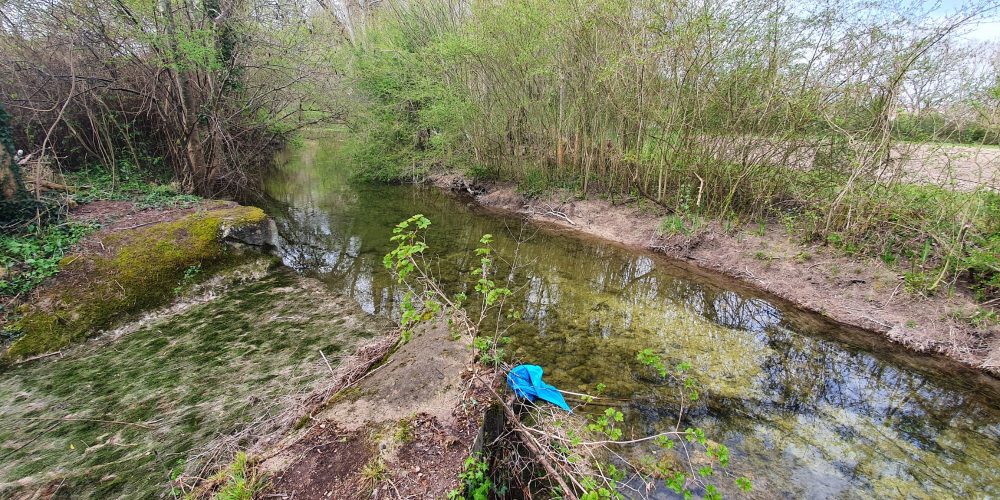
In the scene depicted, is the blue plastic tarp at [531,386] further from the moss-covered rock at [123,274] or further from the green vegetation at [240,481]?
the moss-covered rock at [123,274]

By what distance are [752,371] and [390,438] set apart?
3.71m

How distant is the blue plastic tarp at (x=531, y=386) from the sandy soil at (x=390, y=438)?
390mm

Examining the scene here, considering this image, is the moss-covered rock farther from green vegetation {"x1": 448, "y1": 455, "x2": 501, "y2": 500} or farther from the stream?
green vegetation {"x1": 448, "y1": 455, "x2": 501, "y2": 500}

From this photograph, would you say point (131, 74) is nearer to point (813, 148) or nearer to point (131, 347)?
point (131, 347)

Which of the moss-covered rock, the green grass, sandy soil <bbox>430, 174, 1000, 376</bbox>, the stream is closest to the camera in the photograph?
the stream

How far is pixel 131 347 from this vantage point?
4.06 meters

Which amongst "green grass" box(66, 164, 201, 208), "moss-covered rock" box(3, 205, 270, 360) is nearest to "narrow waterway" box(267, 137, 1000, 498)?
"moss-covered rock" box(3, 205, 270, 360)

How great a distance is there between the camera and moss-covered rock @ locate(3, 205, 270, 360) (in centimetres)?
404

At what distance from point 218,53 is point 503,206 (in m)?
7.23

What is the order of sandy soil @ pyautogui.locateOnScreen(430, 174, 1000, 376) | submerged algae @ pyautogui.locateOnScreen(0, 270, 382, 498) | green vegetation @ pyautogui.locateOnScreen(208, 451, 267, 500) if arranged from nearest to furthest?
green vegetation @ pyautogui.locateOnScreen(208, 451, 267, 500) → submerged algae @ pyautogui.locateOnScreen(0, 270, 382, 498) → sandy soil @ pyautogui.locateOnScreen(430, 174, 1000, 376)

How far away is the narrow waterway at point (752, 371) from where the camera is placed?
118 inches

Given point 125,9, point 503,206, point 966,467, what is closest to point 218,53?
point 125,9

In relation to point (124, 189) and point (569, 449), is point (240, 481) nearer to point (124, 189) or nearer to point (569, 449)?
point (569, 449)

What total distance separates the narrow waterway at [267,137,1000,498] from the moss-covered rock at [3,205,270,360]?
4.71ft
